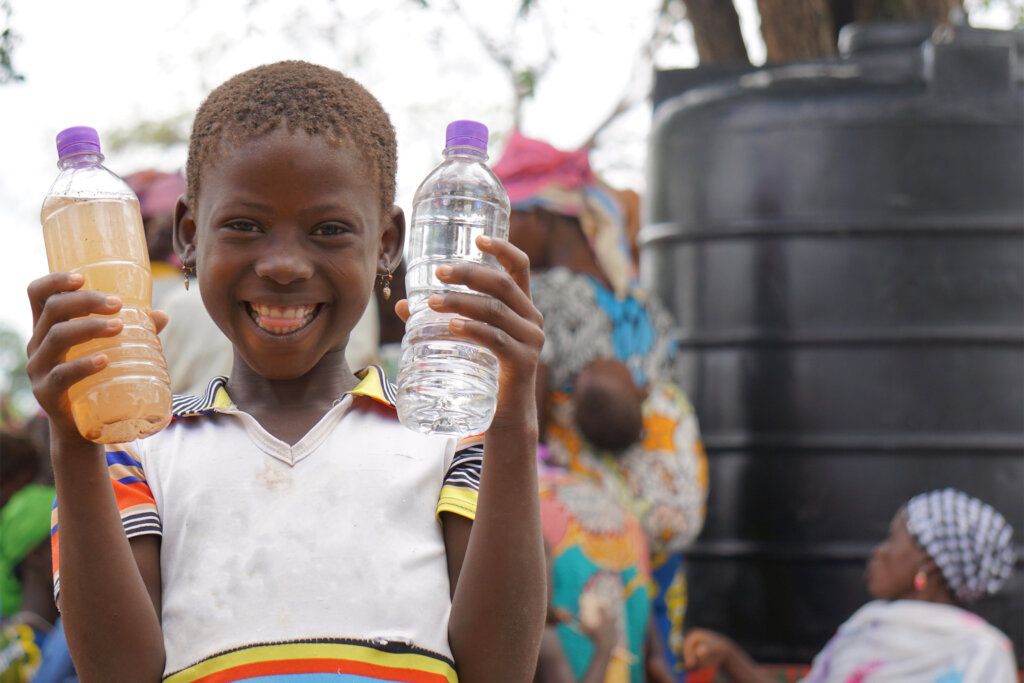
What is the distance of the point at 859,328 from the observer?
5.27m

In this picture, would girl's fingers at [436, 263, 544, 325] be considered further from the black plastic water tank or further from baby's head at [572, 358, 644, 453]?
the black plastic water tank

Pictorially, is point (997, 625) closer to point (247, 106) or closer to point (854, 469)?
point (854, 469)

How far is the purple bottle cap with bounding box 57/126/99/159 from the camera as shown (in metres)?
1.58

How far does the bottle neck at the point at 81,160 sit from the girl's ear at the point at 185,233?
232 mm

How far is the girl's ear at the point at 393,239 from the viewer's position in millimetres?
1885

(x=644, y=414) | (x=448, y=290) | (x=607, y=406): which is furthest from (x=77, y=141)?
(x=644, y=414)

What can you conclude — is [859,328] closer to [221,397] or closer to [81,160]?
[221,397]

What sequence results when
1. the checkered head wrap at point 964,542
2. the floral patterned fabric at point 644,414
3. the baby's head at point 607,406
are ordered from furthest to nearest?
the checkered head wrap at point 964,542 < the floral patterned fabric at point 644,414 < the baby's head at point 607,406

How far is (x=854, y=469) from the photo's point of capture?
5.25 meters

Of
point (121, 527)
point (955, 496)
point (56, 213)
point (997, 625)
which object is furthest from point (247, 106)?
point (997, 625)

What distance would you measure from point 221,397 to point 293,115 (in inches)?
17.2

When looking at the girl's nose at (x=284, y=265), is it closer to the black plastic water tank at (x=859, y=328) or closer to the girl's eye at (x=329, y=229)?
the girl's eye at (x=329, y=229)

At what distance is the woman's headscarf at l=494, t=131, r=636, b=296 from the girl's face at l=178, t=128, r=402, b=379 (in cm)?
273

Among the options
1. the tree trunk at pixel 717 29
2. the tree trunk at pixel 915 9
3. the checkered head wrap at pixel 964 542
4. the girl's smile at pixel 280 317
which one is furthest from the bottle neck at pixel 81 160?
the tree trunk at pixel 717 29
